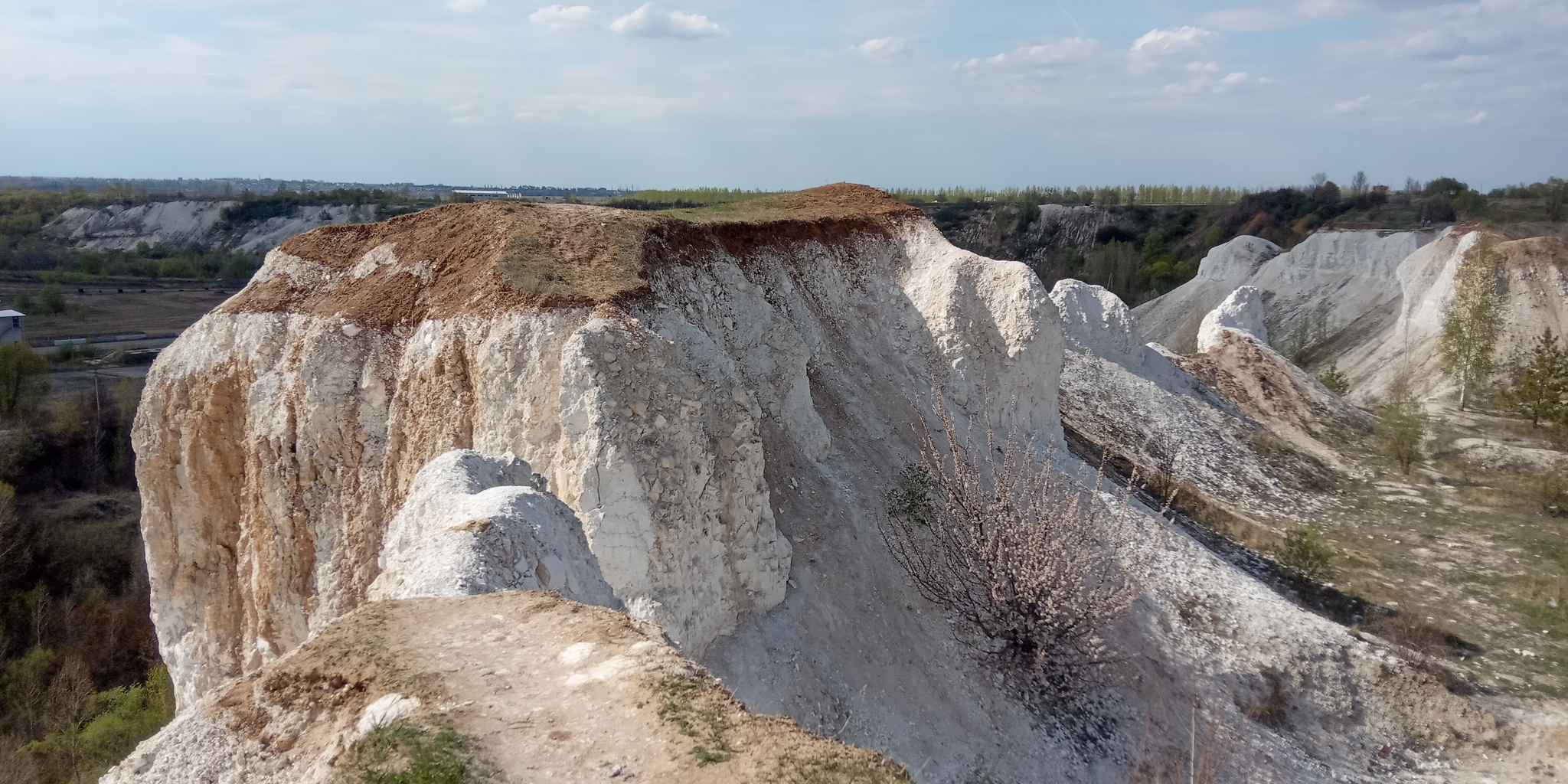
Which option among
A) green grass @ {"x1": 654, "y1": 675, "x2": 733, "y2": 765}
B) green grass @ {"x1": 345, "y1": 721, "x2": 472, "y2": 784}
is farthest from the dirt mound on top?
green grass @ {"x1": 345, "y1": 721, "x2": 472, "y2": 784}

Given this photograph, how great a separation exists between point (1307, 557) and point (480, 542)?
19.4 m

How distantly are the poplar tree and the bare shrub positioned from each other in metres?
26.5

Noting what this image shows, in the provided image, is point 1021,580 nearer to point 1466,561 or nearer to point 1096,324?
point 1466,561

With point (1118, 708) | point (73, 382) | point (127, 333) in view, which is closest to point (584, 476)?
point (1118, 708)

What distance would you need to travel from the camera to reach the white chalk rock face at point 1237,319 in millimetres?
35062

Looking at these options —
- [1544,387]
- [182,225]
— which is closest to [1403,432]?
[1544,387]

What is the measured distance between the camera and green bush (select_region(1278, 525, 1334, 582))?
20.4m

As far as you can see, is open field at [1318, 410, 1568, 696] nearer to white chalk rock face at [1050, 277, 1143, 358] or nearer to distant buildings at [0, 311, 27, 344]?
white chalk rock face at [1050, 277, 1143, 358]

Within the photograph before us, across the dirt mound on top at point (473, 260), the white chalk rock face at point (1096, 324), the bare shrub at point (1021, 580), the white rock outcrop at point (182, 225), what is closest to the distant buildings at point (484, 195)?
the dirt mound on top at point (473, 260)

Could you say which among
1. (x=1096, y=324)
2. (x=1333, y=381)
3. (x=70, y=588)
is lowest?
(x=70, y=588)

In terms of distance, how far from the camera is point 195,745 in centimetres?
509

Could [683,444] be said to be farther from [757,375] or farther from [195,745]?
[195,745]

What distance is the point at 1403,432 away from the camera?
2733 cm

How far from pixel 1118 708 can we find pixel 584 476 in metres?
9.00
